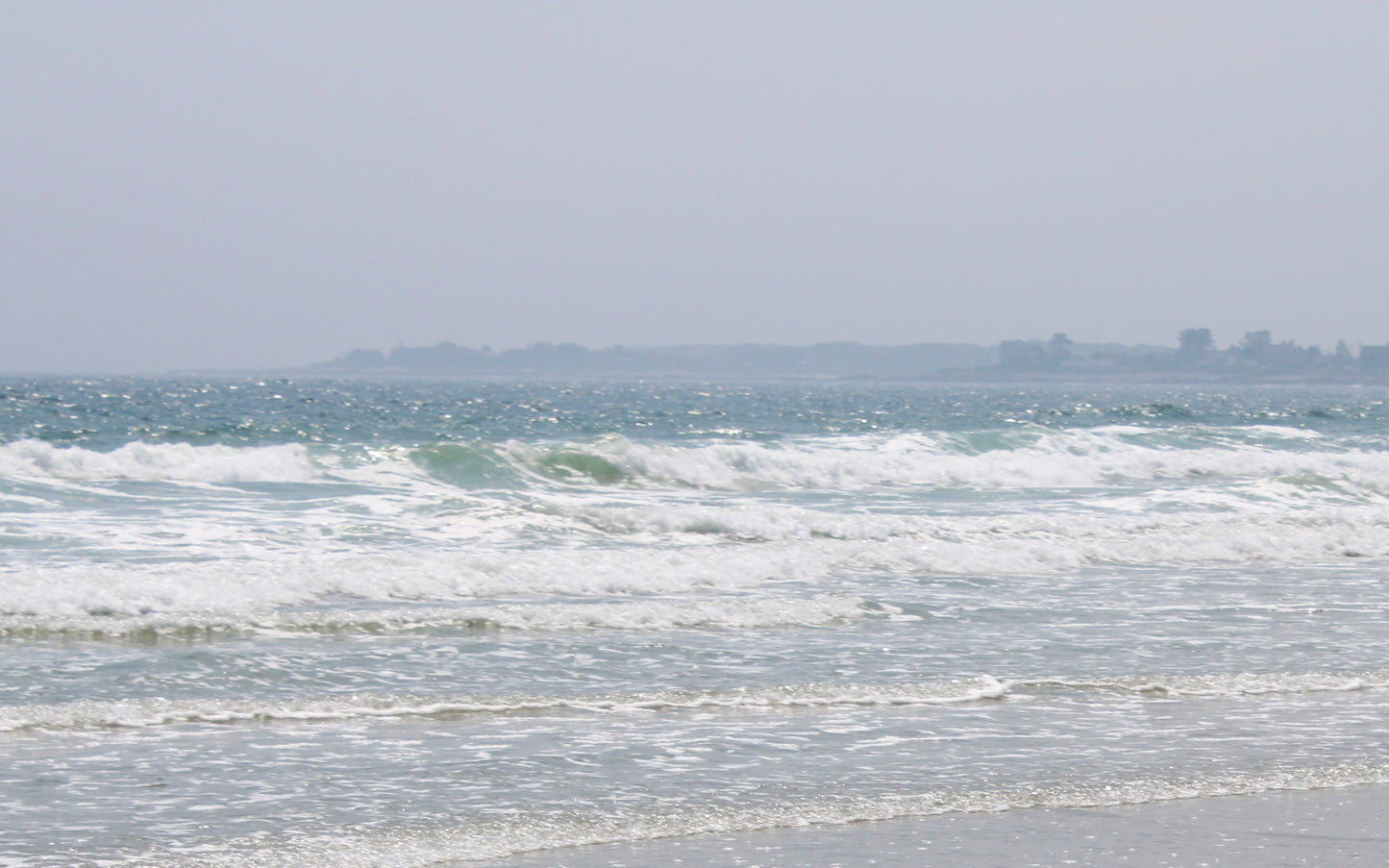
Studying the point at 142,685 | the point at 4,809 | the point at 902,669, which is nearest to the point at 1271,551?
the point at 902,669

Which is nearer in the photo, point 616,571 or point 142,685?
point 142,685

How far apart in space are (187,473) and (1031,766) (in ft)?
51.8

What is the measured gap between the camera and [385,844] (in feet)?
14.8

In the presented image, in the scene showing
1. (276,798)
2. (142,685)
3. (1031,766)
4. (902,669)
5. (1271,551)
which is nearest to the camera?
(276,798)

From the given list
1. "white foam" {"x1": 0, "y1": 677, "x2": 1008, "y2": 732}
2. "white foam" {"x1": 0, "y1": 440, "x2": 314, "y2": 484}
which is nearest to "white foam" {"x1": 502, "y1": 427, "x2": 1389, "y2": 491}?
"white foam" {"x1": 0, "y1": 440, "x2": 314, "y2": 484}

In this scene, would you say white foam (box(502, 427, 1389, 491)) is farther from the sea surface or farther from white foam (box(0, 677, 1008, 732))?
white foam (box(0, 677, 1008, 732))

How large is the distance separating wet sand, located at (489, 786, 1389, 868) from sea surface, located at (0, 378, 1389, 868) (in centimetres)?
12

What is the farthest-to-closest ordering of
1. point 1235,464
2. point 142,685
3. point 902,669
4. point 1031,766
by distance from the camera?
point 1235,464
point 902,669
point 142,685
point 1031,766

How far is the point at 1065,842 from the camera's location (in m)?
4.62

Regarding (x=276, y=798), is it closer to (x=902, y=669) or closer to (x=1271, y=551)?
(x=902, y=669)

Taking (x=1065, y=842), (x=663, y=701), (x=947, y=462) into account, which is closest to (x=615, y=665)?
(x=663, y=701)

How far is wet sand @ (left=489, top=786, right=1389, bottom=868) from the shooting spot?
441 centimetres

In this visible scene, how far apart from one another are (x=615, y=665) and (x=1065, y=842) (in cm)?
352

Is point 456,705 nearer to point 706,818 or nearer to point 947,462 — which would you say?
point 706,818
